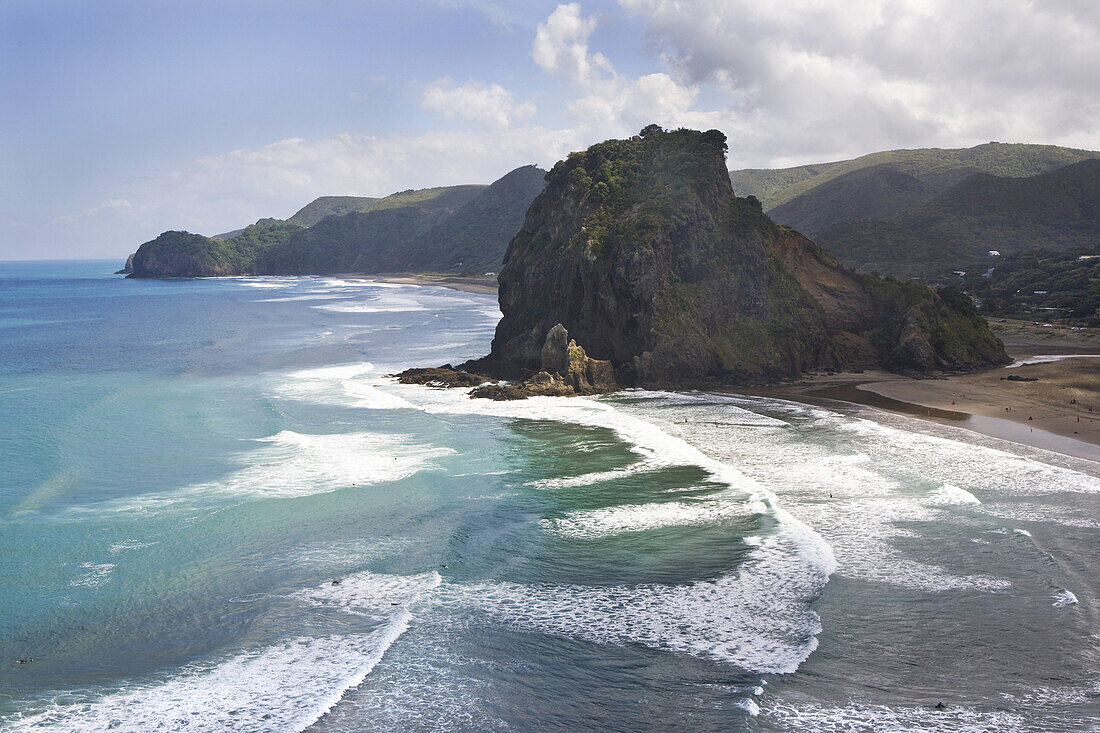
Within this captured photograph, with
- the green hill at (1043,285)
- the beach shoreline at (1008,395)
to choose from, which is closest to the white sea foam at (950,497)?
the beach shoreline at (1008,395)

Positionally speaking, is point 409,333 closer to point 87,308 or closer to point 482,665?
point 482,665

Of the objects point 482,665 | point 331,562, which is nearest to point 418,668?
point 482,665

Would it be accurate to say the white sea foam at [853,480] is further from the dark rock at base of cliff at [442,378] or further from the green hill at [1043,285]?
the green hill at [1043,285]

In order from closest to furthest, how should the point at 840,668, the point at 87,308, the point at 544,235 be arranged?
1. the point at 840,668
2. the point at 544,235
3. the point at 87,308

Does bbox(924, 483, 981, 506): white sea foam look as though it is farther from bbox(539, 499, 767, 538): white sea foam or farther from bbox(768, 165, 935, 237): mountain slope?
bbox(768, 165, 935, 237): mountain slope

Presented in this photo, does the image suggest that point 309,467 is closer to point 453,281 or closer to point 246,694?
point 246,694

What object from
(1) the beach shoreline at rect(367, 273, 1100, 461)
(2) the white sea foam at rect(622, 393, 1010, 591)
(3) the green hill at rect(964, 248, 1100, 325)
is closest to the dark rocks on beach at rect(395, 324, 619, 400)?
(2) the white sea foam at rect(622, 393, 1010, 591)
